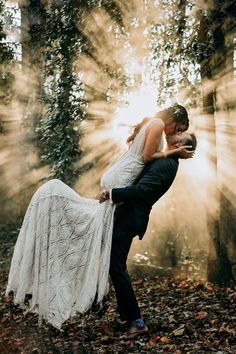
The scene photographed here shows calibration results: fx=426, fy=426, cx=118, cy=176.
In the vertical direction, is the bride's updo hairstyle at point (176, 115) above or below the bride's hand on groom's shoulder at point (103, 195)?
above

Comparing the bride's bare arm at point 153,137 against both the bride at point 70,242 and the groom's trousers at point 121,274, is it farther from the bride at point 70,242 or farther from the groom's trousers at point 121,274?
the groom's trousers at point 121,274

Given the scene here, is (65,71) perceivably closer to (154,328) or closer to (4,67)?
(4,67)

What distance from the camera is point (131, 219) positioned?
179 inches

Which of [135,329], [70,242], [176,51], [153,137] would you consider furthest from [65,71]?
[135,329]

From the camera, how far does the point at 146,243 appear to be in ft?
37.4

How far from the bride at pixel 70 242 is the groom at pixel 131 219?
0.09 meters

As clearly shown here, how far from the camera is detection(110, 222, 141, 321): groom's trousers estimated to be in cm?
449

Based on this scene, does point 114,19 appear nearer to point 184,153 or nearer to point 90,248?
point 184,153

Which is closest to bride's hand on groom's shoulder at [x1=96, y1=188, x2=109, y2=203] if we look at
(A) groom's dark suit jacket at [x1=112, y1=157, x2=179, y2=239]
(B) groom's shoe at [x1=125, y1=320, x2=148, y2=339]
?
(A) groom's dark suit jacket at [x1=112, y1=157, x2=179, y2=239]

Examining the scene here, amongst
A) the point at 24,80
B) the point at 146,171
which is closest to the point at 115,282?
the point at 146,171

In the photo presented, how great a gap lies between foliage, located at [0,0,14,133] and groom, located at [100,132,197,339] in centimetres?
764

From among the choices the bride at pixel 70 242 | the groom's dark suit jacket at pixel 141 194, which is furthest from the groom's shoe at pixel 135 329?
the groom's dark suit jacket at pixel 141 194

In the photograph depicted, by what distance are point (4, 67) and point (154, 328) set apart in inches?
369

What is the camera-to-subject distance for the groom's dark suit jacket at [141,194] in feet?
14.3
